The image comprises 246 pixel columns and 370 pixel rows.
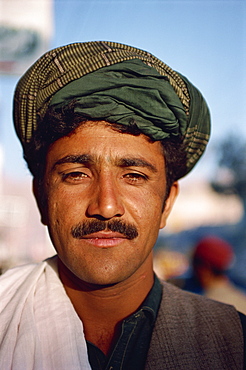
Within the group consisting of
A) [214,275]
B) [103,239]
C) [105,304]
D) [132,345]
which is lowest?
[214,275]

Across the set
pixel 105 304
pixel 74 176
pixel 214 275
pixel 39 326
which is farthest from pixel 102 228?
pixel 214 275

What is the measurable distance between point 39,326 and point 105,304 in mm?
291

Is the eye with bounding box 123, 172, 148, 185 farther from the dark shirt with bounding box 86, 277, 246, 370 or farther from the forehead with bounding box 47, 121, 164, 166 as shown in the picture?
the dark shirt with bounding box 86, 277, 246, 370

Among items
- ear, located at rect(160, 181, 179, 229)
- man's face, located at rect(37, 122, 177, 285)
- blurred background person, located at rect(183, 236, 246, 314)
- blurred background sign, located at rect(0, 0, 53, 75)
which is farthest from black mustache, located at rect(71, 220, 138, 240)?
blurred background sign, located at rect(0, 0, 53, 75)

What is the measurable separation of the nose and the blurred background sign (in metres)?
5.64

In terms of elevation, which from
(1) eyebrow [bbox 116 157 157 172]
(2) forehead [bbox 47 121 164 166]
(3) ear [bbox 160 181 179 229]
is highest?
(2) forehead [bbox 47 121 164 166]

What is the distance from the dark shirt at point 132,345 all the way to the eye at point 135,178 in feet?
1.76

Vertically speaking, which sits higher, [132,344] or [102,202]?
[102,202]

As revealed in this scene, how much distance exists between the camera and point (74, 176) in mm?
1591

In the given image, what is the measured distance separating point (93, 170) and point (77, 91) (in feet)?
1.08

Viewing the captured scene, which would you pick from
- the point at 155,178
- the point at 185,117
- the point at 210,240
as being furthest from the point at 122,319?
the point at 210,240

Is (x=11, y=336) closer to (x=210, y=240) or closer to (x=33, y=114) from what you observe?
(x=33, y=114)

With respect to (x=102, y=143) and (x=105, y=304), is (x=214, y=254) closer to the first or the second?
(x=105, y=304)

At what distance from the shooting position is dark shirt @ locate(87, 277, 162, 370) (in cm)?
151
